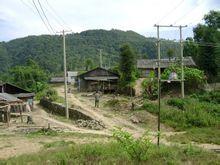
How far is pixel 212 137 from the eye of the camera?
2473 cm

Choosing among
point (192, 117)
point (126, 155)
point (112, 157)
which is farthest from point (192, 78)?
point (112, 157)

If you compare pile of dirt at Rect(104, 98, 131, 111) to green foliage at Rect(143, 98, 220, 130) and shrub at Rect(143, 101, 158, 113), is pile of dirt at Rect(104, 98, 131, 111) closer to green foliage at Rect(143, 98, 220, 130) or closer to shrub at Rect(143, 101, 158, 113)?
shrub at Rect(143, 101, 158, 113)

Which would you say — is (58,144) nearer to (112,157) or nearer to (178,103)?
(112,157)

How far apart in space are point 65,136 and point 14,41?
126 metres

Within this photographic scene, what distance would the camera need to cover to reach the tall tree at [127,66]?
162 feet

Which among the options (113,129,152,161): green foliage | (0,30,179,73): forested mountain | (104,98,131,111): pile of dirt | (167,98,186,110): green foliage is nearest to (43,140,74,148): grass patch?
(113,129,152,161): green foliage

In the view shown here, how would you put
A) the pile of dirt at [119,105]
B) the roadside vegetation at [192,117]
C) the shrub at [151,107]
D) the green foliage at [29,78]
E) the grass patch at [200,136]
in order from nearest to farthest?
the grass patch at [200,136] < the roadside vegetation at [192,117] < the shrub at [151,107] < the pile of dirt at [119,105] < the green foliage at [29,78]

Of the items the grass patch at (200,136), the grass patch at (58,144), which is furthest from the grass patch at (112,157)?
the grass patch at (200,136)

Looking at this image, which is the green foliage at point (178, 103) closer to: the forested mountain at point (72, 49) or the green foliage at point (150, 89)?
the green foliage at point (150, 89)

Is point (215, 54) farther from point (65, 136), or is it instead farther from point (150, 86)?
point (65, 136)

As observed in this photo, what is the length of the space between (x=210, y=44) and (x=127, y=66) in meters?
10.7

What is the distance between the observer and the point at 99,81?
5934 centimetres

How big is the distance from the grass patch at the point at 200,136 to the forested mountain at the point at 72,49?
86.7 m

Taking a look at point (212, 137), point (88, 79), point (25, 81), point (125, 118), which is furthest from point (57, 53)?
point (212, 137)
